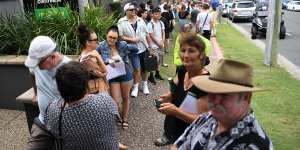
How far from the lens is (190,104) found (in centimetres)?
313

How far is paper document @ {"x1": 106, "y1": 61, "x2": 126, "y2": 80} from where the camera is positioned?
5648 mm

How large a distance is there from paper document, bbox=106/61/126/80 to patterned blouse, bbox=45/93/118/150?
2.55 m

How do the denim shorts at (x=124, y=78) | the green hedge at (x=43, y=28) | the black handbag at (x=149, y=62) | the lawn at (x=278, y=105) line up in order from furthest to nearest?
the black handbag at (x=149, y=62)
the green hedge at (x=43, y=28)
the lawn at (x=278, y=105)
the denim shorts at (x=124, y=78)

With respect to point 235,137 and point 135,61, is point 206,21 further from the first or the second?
point 235,137

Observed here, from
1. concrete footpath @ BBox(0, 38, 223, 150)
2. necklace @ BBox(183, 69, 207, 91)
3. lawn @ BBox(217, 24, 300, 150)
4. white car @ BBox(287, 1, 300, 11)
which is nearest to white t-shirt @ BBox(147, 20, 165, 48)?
concrete footpath @ BBox(0, 38, 223, 150)

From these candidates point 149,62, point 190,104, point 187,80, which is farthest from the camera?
point 149,62

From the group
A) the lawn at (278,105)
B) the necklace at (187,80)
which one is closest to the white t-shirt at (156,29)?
the lawn at (278,105)

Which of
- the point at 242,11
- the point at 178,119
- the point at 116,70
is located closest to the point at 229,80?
the point at 178,119

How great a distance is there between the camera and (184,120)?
318 cm

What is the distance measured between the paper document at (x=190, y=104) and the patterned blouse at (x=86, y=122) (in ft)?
1.85

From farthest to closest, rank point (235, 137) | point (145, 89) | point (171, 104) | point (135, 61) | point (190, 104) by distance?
1. point (145, 89)
2. point (135, 61)
3. point (171, 104)
4. point (190, 104)
5. point (235, 137)

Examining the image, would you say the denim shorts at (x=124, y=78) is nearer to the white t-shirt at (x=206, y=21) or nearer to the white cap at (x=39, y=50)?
the white cap at (x=39, y=50)

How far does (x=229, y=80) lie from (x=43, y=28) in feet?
20.5

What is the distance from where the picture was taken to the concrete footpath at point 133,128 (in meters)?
5.66
